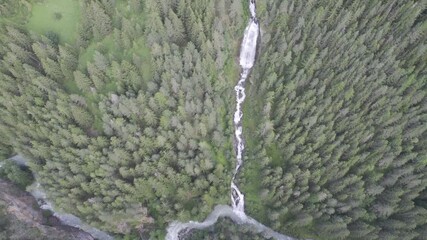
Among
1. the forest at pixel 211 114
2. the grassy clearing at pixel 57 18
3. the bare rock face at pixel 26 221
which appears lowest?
the bare rock face at pixel 26 221

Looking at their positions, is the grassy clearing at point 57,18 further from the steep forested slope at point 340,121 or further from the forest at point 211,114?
the steep forested slope at point 340,121

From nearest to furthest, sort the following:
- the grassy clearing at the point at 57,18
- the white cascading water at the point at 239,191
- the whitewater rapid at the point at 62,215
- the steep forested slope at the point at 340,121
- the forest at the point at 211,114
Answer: the steep forested slope at the point at 340,121 → the forest at the point at 211,114 → the white cascading water at the point at 239,191 → the whitewater rapid at the point at 62,215 → the grassy clearing at the point at 57,18

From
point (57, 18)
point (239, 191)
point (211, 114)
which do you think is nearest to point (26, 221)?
point (211, 114)

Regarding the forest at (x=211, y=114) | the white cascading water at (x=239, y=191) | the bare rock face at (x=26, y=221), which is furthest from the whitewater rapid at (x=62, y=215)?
the white cascading water at (x=239, y=191)

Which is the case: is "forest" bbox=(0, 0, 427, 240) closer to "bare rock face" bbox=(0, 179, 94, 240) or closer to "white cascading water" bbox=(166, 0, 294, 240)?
"white cascading water" bbox=(166, 0, 294, 240)

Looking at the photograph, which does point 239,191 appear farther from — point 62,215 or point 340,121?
point 62,215

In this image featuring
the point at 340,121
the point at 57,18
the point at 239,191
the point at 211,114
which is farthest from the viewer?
the point at 57,18

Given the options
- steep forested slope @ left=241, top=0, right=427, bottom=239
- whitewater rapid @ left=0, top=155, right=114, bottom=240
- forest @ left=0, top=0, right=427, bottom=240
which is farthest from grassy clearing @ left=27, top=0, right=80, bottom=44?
steep forested slope @ left=241, top=0, right=427, bottom=239

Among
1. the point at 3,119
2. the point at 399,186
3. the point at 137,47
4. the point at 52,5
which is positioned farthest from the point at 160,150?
the point at 399,186
